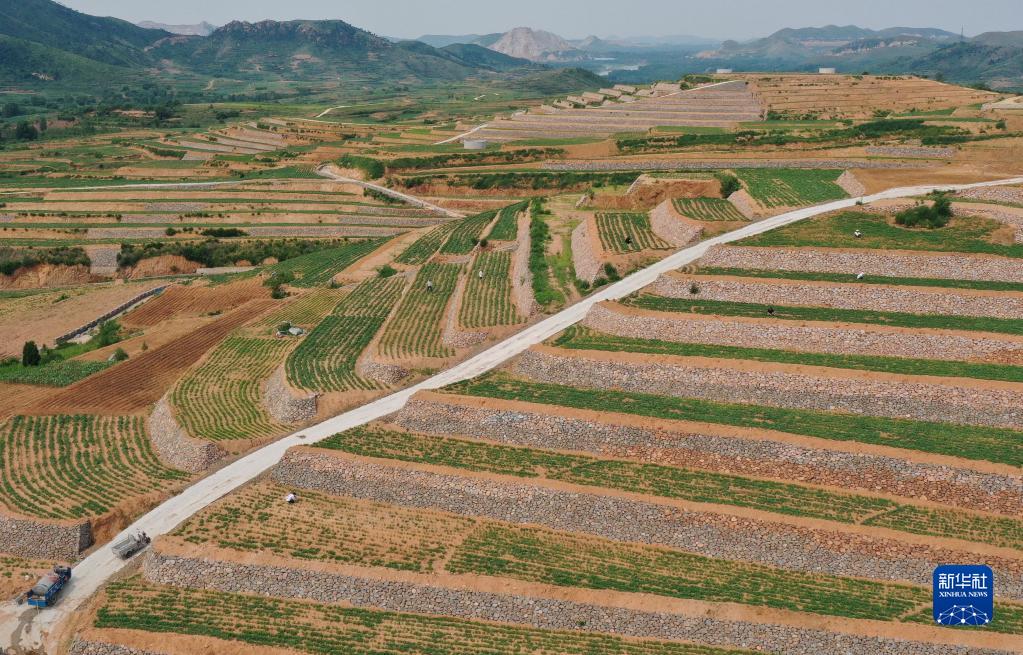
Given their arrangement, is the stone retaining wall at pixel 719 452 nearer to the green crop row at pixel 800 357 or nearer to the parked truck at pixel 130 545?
the green crop row at pixel 800 357

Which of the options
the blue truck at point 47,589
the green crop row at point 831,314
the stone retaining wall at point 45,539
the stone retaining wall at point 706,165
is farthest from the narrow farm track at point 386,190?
the blue truck at point 47,589

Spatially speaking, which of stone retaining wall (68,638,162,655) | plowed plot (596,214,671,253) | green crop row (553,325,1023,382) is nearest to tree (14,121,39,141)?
plowed plot (596,214,671,253)

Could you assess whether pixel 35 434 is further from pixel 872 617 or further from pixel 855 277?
pixel 855 277

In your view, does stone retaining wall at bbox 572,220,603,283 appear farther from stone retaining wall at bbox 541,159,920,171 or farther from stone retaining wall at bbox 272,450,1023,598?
stone retaining wall at bbox 541,159,920,171

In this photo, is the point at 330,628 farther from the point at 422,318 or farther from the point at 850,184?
the point at 850,184

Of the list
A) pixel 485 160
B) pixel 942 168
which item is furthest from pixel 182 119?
pixel 942 168
